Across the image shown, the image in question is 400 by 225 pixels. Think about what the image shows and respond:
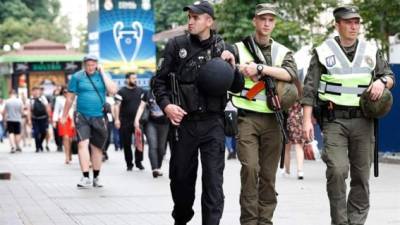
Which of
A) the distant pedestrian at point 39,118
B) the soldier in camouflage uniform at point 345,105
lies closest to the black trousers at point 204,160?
the soldier in camouflage uniform at point 345,105

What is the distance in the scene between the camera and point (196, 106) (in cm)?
884

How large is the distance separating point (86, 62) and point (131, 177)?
11.6 ft

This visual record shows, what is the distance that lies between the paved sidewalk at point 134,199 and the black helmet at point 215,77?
8.43 ft

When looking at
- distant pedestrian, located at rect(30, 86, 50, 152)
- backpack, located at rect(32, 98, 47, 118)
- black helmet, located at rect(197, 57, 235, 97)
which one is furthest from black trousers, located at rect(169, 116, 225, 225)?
backpack, located at rect(32, 98, 47, 118)

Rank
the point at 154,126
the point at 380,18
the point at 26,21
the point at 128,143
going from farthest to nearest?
the point at 26,21, the point at 380,18, the point at 128,143, the point at 154,126

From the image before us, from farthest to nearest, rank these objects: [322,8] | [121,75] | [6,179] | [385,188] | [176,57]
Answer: [121,75] → [322,8] → [6,179] → [385,188] → [176,57]

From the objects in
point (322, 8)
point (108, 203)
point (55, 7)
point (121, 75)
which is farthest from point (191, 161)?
point (55, 7)

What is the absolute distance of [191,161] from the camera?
29.3 feet

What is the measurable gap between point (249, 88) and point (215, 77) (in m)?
0.70

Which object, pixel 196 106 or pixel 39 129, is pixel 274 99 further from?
pixel 39 129

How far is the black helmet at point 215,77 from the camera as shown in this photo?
28.5 feet

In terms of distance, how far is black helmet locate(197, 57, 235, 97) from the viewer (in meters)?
8.68

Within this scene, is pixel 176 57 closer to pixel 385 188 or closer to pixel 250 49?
pixel 250 49

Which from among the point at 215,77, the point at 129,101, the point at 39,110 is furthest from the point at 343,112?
the point at 39,110
